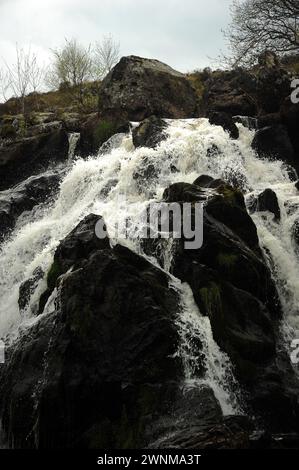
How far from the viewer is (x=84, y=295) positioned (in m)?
8.70

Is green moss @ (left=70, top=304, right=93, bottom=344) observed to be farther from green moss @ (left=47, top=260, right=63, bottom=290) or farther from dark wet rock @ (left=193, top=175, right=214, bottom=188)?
dark wet rock @ (left=193, top=175, right=214, bottom=188)

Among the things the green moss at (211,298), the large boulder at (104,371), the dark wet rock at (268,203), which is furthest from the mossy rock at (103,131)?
the green moss at (211,298)

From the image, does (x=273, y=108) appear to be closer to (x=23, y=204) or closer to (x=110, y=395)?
(x=23, y=204)

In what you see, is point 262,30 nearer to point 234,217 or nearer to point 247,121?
point 247,121

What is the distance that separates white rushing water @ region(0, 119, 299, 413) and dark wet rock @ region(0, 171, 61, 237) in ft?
1.09

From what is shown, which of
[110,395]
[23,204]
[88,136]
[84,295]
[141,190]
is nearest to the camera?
[110,395]

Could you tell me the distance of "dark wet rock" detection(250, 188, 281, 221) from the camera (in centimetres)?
1247

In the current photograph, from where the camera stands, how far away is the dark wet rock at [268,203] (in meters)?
12.5

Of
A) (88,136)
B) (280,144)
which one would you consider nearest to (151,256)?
(280,144)

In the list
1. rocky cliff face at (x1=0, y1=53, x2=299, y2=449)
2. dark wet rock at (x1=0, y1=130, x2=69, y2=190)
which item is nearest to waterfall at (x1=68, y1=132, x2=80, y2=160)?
dark wet rock at (x1=0, y1=130, x2=69, y2=190)

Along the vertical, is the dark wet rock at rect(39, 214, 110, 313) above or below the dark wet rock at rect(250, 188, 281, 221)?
below

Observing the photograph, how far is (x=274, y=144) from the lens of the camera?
52.2 feet

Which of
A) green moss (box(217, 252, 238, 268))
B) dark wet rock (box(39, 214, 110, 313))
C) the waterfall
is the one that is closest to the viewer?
green moss (box(217, 252, 238, 268))

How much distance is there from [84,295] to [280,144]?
9.24m
